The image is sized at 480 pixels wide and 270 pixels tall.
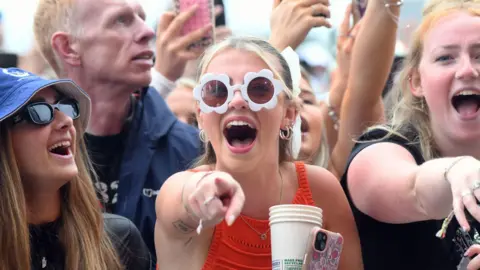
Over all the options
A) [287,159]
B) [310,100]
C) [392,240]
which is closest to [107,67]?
[310,100]

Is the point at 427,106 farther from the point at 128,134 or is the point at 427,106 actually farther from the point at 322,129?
the point at 128,134

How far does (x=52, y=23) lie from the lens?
4.79m

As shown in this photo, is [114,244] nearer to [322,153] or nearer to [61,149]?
[61,149]

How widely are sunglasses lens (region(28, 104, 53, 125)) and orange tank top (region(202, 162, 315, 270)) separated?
0.72 meters

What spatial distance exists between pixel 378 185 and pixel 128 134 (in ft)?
5.50

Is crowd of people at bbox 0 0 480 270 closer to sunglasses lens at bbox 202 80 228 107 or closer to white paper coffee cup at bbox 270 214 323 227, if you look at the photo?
sunglasses lens at bbox 202 80 228 107

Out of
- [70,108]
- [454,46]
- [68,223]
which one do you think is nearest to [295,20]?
[454,46]

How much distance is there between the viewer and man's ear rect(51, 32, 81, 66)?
15.5 feet

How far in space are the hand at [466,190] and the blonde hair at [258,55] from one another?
0.95m

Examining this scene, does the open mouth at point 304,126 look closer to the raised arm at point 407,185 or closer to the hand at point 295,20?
the hand at point 295,20

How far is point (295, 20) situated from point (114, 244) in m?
1.41

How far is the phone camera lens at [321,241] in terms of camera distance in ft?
8.69

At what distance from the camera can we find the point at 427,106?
146 inches

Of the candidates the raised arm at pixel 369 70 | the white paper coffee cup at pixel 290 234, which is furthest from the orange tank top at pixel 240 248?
the raised arm at pixel 369 70
